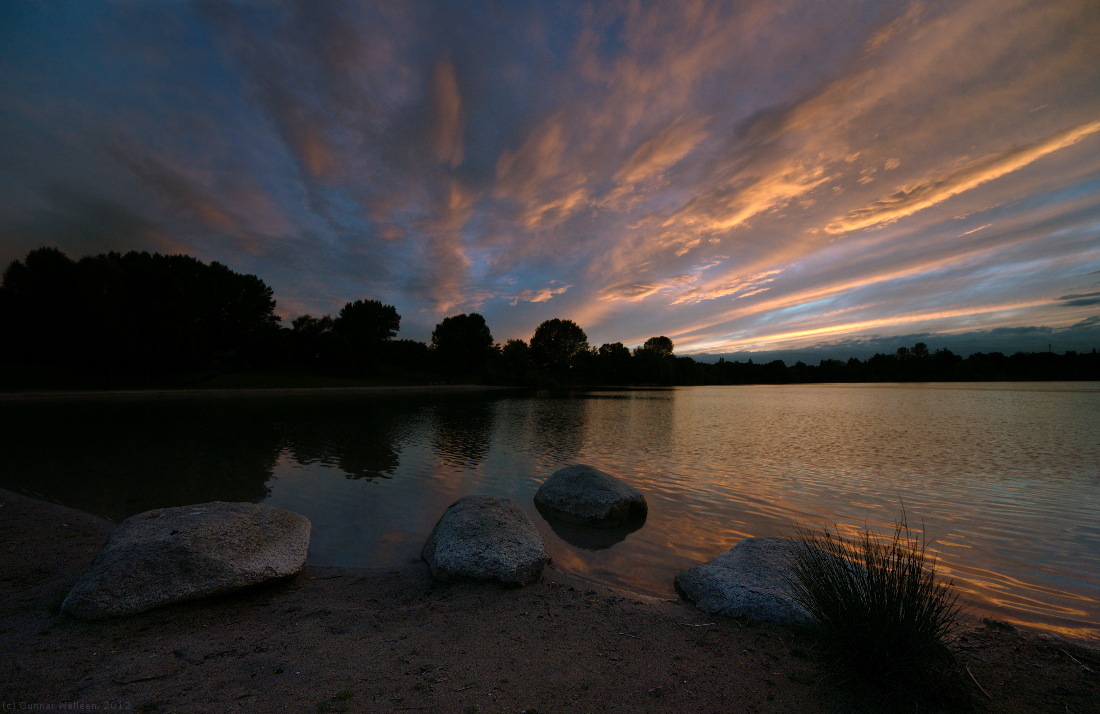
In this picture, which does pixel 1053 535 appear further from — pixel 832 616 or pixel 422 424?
pixel 422 424

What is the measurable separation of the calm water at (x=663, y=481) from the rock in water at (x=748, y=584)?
0.69 m

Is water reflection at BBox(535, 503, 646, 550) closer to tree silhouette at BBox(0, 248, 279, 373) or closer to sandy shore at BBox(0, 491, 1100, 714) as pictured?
sandy shore at BBox(0, 491, 1100, 714)

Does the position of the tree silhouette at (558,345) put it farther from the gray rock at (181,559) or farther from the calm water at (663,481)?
the gray rock at (181,559)

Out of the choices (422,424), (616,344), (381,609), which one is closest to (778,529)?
(381,609)

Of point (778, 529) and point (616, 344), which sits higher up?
point (616, 344)

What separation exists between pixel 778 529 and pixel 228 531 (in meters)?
9.56

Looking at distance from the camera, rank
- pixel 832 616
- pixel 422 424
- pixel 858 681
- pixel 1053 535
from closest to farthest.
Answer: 1. pixel 858 681
2. pixel 832 616
3. pixel 1053 535
4. pixel 422 424

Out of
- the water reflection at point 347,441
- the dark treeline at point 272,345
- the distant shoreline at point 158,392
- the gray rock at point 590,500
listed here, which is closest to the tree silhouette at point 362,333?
the dark treeline at point 272,345

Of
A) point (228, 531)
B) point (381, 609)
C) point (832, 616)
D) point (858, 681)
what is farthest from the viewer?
point (228, 531)

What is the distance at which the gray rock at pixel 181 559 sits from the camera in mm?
4758

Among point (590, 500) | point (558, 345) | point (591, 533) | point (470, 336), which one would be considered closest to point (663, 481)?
point (590, 500)

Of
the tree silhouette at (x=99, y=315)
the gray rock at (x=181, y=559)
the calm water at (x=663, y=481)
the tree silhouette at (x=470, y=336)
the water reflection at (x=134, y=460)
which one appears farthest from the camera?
the tree silhouette at (x=470, y=336)

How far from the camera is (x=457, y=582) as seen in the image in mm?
6059

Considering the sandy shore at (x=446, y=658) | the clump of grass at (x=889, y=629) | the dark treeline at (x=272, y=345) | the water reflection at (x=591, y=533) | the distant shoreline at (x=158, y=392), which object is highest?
the dark treeline at (x=272, y=345)
